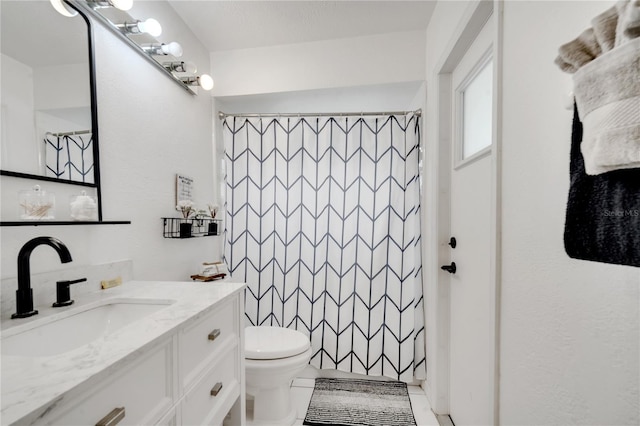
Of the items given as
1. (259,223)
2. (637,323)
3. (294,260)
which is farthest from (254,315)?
(637,323)

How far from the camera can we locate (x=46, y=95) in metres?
0.97

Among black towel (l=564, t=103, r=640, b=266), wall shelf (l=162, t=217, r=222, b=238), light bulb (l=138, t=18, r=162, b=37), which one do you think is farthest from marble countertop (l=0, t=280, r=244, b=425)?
light bulb (l=138, t=18, r=162, b=37)

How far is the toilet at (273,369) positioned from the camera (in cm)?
149

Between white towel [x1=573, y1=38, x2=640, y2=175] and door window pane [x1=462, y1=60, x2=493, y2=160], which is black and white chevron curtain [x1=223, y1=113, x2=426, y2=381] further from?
white towel [x1=573, y1=38, x2=640, y2=175]

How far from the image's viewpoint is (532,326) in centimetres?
79

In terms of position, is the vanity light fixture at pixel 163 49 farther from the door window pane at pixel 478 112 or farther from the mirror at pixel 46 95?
the door window pane at pixel 478 112

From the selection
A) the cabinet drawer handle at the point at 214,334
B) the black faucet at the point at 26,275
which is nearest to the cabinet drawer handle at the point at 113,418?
the cabinet drawer handle at the point at 214,334

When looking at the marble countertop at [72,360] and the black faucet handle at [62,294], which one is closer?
the marble countertop at [72,360]

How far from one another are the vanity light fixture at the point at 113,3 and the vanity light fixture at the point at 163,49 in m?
0.26

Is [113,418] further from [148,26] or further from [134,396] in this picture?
[148,26]

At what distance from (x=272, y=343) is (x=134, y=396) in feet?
3.33

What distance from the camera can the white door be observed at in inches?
46.7

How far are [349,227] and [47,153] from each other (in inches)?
60.5

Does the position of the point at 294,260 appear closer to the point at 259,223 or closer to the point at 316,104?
the point at 259,223
